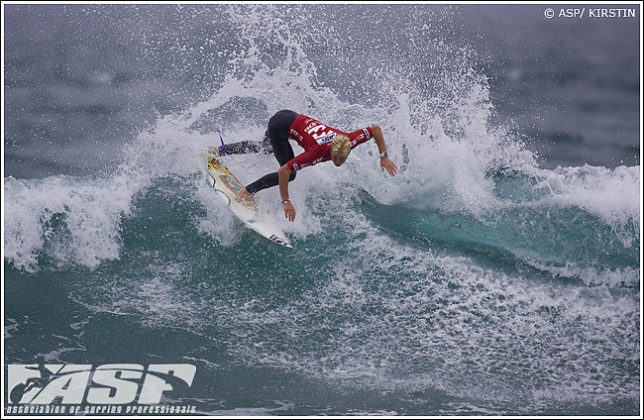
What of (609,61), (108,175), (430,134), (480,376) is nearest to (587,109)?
(609,61)

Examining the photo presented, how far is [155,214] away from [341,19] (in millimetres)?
6626

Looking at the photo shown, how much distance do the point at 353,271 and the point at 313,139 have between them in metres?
1.62

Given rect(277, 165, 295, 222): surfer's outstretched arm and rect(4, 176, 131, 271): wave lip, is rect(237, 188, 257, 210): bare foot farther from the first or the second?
rect(4, 176, 131, 271): wave lip

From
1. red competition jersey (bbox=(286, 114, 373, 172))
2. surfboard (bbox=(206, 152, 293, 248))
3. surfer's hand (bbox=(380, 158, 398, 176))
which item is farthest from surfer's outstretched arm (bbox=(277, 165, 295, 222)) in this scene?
surfer's hand (bbox=(380, 158, 398, 176))

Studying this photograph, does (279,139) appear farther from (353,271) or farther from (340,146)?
(353,271)

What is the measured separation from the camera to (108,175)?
36.0 ft

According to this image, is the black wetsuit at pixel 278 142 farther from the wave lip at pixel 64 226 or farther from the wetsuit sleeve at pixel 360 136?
the wave lip at pixel 64 226

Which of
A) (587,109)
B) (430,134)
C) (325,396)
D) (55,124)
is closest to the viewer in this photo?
(325,396)

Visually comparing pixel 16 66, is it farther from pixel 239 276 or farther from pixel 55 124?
pixel 239 276

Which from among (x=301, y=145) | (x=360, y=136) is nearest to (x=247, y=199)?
(x=301, y=145)

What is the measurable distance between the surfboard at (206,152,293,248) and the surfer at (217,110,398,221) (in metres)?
0.14

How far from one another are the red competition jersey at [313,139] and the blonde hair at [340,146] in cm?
41

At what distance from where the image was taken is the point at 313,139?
29.3 feet

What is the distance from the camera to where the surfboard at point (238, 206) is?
9.20 metres
